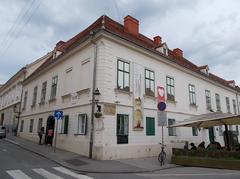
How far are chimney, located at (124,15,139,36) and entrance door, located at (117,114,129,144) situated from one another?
8199 mm

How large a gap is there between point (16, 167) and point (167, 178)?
6.53m

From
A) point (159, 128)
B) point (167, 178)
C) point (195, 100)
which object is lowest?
point (167, 178)

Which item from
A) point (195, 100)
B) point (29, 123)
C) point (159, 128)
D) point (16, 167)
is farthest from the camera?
point (29, 123)

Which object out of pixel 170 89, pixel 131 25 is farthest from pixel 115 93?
pixel 131 25

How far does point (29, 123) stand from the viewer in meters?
24.9

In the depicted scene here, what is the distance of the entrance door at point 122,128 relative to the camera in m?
14.6

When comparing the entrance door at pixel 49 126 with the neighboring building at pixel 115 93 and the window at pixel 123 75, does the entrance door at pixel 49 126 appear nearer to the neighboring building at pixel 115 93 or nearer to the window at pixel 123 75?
the neighboring building at pixel 115 93

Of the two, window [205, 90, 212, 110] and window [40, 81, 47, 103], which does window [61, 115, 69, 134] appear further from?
window [205, 90, 212, 110]

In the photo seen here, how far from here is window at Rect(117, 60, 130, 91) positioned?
15.6m

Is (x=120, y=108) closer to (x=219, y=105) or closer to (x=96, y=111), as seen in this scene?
(x=96, y=111)

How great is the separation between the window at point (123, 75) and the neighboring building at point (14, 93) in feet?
56.4

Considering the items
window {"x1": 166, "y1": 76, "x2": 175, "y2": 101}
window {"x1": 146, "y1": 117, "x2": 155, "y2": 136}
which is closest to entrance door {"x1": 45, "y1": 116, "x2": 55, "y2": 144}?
window {"x1": 146, "y1": 117, "x2": 155, "y2": 136}

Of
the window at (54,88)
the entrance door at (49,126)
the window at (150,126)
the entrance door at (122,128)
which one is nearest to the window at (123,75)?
the entrance door at (122,128)

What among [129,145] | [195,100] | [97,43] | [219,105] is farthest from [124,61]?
[219,105]
